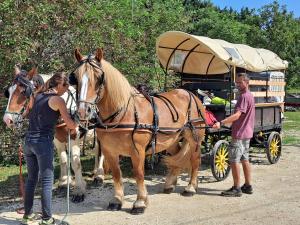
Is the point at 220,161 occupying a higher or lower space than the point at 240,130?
lower

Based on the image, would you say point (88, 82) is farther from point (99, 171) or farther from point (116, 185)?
point (99, 171)

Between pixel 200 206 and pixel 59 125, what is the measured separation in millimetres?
2452

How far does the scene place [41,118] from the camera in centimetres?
543

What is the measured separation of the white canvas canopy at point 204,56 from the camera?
29.3 ft

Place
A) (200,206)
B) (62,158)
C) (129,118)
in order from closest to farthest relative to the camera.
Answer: (129,118)
(200,206)
(62,158)

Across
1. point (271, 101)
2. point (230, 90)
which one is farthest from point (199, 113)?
point (271, 101)

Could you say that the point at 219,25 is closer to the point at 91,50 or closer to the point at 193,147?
the point at 91,50

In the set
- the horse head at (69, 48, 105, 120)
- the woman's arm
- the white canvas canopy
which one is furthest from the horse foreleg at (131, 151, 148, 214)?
the white canvas canopy

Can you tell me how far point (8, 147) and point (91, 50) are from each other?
2913 mm

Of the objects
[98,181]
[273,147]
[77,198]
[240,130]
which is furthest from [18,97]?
[273,147]

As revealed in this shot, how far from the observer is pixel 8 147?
1045cm

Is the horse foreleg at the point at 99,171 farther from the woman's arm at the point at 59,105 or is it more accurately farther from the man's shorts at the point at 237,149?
the woman's arm at the point at 59,105

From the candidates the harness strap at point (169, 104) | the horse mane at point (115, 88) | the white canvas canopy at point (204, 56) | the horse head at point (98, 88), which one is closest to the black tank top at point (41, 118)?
the horse head at point (98, 88)

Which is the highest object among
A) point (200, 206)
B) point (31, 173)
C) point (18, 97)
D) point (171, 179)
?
point (18, 97)
